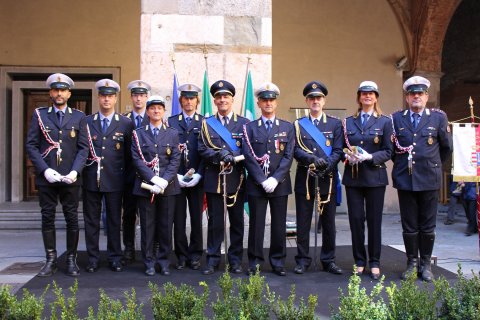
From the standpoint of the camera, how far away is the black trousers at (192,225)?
569 centimetres

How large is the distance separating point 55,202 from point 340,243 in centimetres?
427

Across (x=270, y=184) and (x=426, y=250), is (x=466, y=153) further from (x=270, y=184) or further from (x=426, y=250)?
(x=270, y=184)

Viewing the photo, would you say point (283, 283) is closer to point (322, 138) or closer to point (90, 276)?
point (322, 138)

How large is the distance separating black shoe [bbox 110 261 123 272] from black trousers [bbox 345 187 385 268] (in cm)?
250

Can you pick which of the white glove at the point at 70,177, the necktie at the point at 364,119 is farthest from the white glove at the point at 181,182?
the necktie at the point at 364,119

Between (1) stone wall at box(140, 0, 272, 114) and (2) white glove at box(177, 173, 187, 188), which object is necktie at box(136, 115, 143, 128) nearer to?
(1) stone wall at box(140, 0, 272, 114)

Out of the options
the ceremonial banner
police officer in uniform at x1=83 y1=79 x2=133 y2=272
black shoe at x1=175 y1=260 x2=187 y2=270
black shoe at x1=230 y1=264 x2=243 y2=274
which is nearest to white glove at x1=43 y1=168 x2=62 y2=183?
police officer in uniform at x1=83 y1=79 x2=133 y2=272

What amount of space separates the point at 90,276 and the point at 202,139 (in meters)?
1.82

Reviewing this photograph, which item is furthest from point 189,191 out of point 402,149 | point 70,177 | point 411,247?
point 411,247

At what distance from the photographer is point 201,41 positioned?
675 cm

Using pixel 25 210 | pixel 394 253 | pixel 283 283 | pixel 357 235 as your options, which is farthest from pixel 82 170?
pixel 25 210

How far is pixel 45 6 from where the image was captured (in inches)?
429

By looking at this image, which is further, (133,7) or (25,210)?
(133,7)

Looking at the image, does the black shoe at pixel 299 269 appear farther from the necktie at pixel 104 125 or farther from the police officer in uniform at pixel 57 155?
the necktie at pixel 104 125
